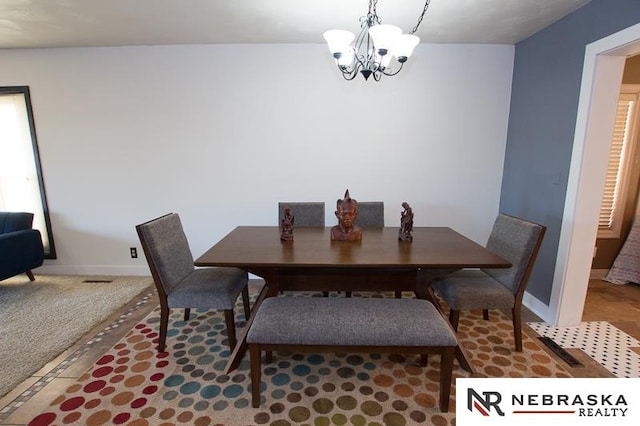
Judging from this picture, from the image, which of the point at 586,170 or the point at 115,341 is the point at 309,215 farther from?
the point at 586,170

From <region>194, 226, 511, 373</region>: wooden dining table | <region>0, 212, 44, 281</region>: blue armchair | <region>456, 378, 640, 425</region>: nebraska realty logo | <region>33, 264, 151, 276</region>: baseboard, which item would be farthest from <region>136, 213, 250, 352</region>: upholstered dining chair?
<region>0, 212, 44, 281</region>: blue armchair

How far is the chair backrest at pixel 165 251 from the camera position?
188 cm

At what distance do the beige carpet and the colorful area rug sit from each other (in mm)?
439

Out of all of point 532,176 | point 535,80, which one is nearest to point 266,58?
point 535,80

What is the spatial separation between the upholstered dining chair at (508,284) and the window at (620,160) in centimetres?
168

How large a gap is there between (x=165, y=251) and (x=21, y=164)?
265 cm

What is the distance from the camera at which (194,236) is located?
3.28m

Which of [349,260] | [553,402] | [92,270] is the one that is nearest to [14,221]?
[92,270]

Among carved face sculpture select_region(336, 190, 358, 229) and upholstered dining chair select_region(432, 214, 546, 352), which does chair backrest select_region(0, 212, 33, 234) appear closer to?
carved face sculpture select_region(336, 190, 358, 229)

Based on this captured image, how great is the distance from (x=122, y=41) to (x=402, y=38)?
106 inches

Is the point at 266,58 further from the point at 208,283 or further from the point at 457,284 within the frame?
the point at 457,284

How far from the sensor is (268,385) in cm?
173

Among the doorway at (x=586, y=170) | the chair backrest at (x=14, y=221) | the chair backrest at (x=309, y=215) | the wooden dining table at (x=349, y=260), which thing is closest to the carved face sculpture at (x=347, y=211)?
the wooden dining table at (x=349, y=260)

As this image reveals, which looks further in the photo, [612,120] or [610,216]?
[610,216]
